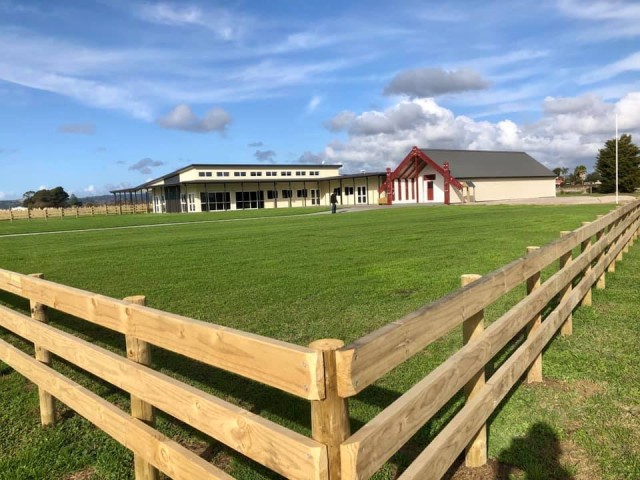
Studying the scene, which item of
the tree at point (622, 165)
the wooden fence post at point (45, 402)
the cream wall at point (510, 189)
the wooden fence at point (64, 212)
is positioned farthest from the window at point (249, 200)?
the wooden fence post at point (45, 402)

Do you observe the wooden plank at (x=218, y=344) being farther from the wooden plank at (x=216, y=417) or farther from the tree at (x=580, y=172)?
the tree at (x=580, y=172)

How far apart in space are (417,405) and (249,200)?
2351 inches

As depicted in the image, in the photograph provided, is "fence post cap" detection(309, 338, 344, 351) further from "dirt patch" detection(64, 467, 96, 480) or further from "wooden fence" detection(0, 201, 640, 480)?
"dirt patch" detection(64, 467, 96, 480)

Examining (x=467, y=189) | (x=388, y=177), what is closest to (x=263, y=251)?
(x=467, y=189)

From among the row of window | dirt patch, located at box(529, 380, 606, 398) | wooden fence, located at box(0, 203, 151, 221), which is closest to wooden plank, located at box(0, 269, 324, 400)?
dirt patch, located at box(529, 380, 606, 398)

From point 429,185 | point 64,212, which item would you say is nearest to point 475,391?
point 429,185

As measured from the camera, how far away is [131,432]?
9.50 feet

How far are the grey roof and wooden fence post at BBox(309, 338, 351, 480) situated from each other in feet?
165

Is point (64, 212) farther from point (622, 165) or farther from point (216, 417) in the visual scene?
point (622, 165)

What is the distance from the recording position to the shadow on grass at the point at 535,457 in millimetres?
3195

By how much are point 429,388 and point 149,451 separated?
1.51 metres

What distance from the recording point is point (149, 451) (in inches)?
108

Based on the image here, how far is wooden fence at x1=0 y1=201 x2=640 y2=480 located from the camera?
1.79 m

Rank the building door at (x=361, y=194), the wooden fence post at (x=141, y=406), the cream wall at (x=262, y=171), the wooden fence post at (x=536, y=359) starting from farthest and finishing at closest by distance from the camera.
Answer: the building door at (x=361, y=194) → the cream wall at (x=262, y=171) → the wooden fence post at (x=536, y=359) → the wooden fence post at (x=141, y=406)
